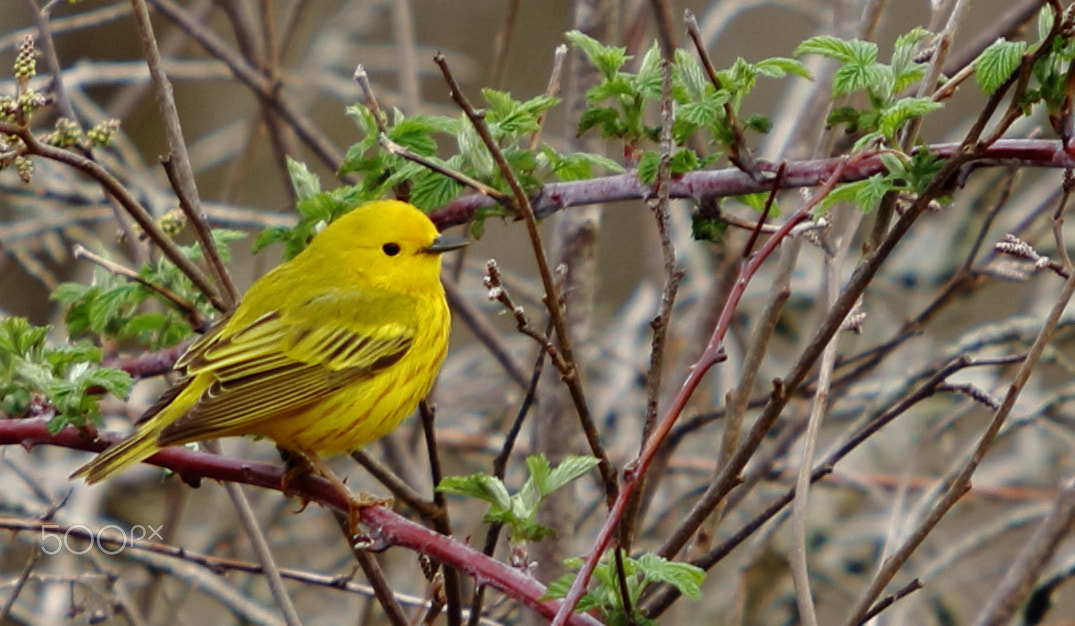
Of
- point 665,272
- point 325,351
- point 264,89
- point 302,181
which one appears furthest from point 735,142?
point 264,89

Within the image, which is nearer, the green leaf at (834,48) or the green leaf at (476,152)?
the green leaf at (834,48)

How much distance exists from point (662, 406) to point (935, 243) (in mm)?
2255

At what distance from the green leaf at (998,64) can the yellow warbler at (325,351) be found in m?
1.55

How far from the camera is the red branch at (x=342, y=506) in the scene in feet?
6.91

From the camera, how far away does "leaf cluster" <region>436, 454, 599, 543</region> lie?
Answer: 2201mm

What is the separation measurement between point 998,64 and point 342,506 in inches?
65.3

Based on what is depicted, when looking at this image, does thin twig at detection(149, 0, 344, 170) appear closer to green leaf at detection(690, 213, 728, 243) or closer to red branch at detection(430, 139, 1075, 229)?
red branch at detection(430, 139, 1075, 229)

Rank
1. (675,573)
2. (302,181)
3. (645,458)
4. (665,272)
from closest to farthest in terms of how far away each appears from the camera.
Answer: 1. (645,458)
2. (675,573)
3. (665,272)
4. (302,181)

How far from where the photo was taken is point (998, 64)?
6.58 feet

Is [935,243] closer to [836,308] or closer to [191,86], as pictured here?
[836,308]

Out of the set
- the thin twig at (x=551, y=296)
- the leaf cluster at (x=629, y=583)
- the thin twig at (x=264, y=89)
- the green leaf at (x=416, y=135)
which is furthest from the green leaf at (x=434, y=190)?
the thin twig at (x=264, y=89)

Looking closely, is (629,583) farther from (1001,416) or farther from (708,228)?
(708,228)

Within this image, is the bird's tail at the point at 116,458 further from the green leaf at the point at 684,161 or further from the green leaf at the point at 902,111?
the green leaf at the point at 902,111

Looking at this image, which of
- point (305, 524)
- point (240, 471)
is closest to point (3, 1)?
point (305, 524)
